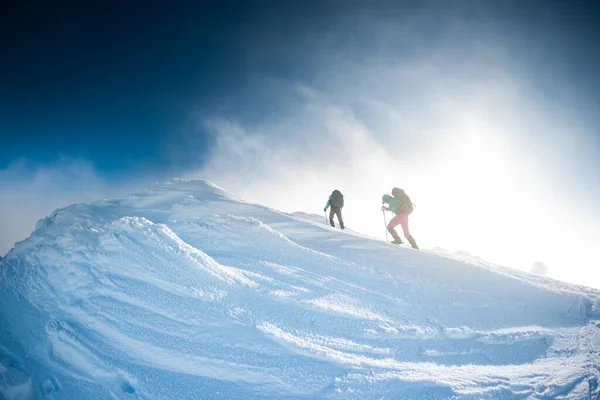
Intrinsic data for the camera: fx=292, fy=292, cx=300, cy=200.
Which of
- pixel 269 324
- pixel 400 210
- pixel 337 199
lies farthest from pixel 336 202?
pixel 269 324

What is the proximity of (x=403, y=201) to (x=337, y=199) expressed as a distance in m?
4.34

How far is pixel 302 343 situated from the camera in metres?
5.62

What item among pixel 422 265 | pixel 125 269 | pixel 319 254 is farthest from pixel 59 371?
pixel 422 265

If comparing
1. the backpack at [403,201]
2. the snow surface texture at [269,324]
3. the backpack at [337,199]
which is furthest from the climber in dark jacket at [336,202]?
the snow surface texture at [269,324]

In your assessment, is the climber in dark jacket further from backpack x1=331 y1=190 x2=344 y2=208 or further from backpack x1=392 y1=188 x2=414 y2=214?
backpack x1=392 y1=188 x2=414 y2=214

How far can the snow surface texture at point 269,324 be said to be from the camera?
5.08 meters

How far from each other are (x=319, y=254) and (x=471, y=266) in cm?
505

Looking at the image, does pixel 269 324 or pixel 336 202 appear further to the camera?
pixel 336 202

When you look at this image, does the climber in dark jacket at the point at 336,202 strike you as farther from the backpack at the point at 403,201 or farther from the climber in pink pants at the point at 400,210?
the backpack at the point at 403,201

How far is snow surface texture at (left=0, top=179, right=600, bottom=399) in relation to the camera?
5082 millimetres

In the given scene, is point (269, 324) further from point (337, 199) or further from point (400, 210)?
point (337, 199)

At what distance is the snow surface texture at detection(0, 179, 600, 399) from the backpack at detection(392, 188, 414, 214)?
3.03m

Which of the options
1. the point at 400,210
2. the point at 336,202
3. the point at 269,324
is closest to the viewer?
the point at 269,324

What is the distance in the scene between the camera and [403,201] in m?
12.6
